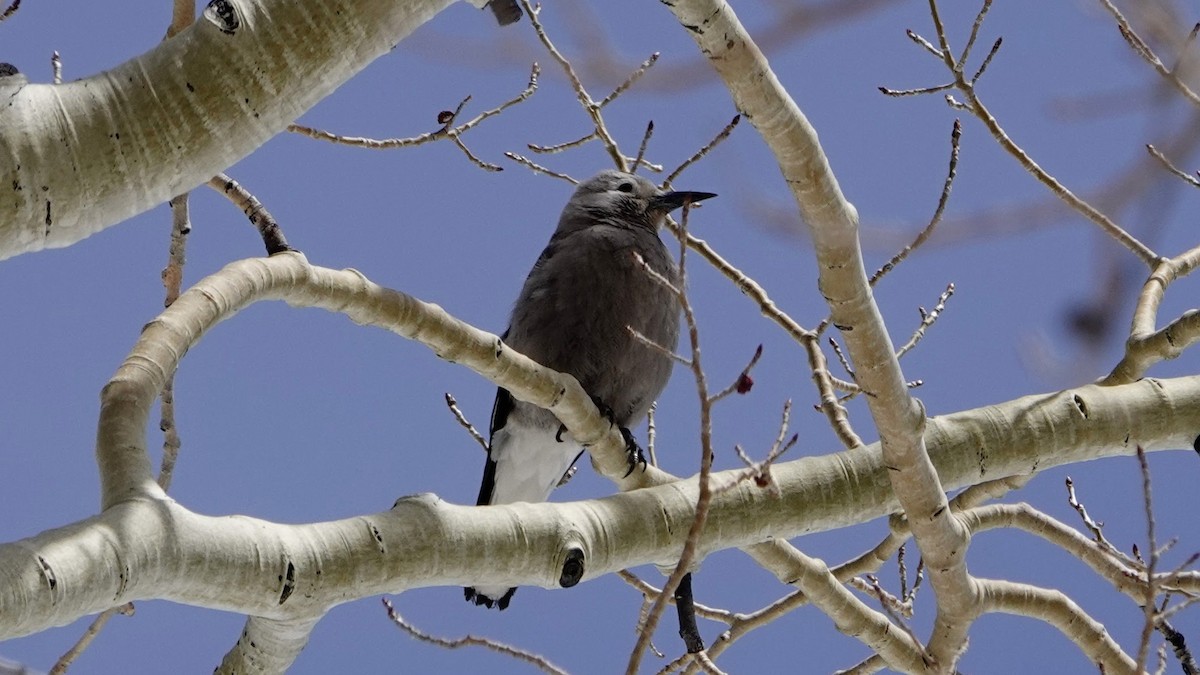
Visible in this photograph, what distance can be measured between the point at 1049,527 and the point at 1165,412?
0.46 meters

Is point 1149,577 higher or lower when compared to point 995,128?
lower

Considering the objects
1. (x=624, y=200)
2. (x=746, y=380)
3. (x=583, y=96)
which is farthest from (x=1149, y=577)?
(x=624, y=200)

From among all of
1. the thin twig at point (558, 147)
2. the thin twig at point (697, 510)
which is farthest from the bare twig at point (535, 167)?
the thin twig at point (697, 510)

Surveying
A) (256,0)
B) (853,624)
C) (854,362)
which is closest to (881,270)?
(854,362)

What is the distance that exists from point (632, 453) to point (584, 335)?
2.57ft

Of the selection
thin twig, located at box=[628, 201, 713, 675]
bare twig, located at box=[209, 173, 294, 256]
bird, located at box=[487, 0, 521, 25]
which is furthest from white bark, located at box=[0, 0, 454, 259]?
bare twig, located at box=[209, 173, 294, 256]

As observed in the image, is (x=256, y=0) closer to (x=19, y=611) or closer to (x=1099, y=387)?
(x=19, y=611)

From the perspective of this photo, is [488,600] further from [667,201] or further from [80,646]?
[667,201]

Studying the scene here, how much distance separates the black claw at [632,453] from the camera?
94.8 inches

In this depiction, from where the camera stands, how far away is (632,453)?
258 centimetres

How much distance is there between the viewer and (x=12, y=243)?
1.21 metres

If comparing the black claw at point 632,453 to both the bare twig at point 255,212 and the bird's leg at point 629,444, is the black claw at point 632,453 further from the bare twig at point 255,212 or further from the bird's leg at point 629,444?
the bare twig at point 255,212

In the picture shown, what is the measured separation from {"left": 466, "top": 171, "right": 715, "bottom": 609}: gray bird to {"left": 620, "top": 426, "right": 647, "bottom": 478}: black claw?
5cm

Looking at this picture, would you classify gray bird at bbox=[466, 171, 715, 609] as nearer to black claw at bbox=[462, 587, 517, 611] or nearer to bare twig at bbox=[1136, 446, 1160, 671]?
black claw at bbox=[462, 587, 517, 611]
